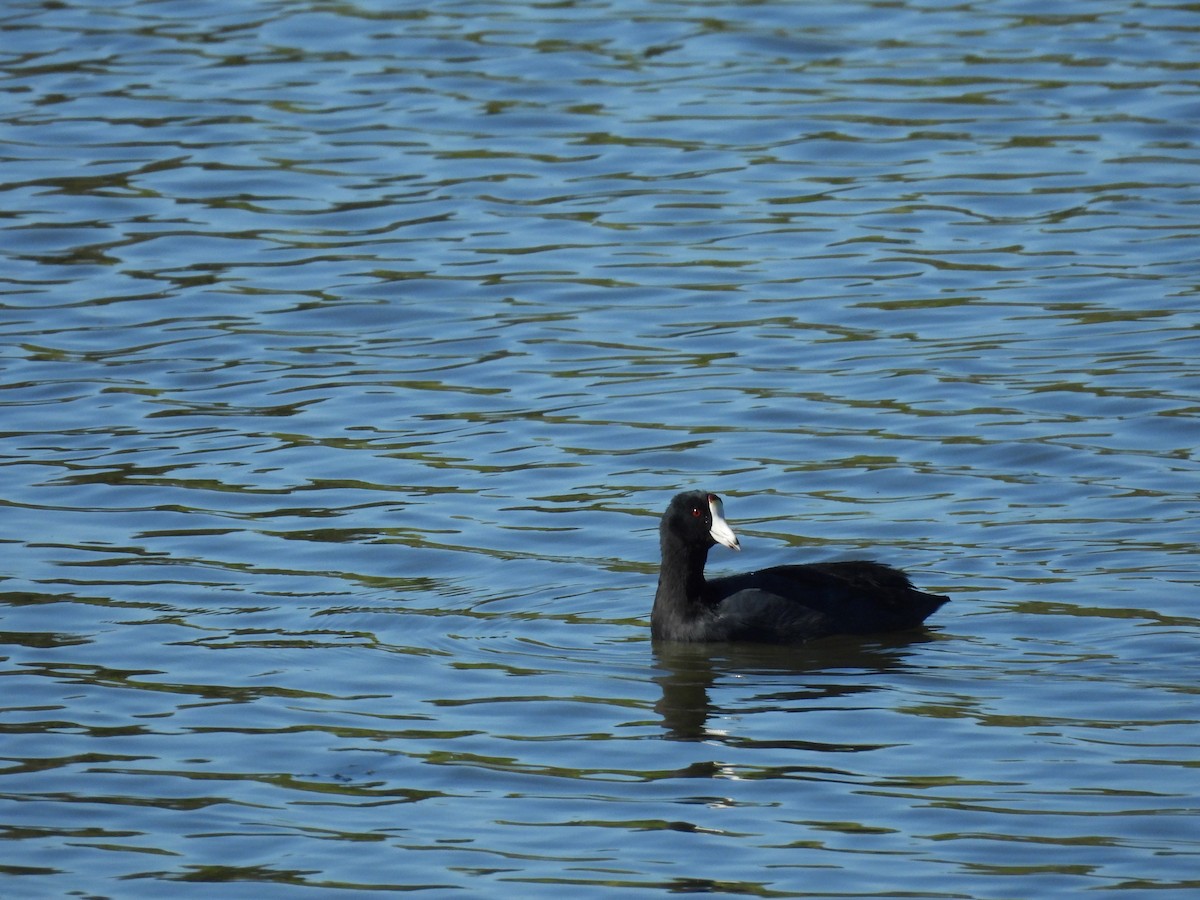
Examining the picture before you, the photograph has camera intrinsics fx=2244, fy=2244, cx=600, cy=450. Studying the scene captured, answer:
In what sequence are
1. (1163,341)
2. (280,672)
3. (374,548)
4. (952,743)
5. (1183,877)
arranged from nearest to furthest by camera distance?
Result: (1183,877), (952,743), (280,672), (374,548), (1163,341)

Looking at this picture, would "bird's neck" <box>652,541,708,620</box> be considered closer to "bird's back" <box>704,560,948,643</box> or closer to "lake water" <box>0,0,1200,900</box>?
"bird's back" <box>704,560,948,643</box>

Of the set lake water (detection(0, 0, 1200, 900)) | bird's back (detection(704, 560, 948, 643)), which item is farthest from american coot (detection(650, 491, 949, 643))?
lake water (detection(0, 0, 1200, 900))

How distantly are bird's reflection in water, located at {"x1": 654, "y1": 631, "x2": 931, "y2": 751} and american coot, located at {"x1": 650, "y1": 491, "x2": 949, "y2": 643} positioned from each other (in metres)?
0.06

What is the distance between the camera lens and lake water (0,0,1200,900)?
865 cm

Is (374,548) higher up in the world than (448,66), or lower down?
lower down

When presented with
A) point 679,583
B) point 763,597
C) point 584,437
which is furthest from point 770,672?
point 584,437

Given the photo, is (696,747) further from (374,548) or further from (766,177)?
(766,177)

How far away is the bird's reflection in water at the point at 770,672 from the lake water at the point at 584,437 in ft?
0.12

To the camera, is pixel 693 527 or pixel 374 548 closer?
pixel 693 527

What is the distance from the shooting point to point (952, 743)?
9164mm

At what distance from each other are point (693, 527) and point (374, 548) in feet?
6.59

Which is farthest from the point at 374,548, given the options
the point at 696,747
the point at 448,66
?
the point at 448,66

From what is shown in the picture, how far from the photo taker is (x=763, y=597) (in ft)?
35.7

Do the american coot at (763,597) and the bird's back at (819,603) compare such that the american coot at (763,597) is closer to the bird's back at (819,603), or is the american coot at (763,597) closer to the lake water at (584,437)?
the bird's back at (819,603)
